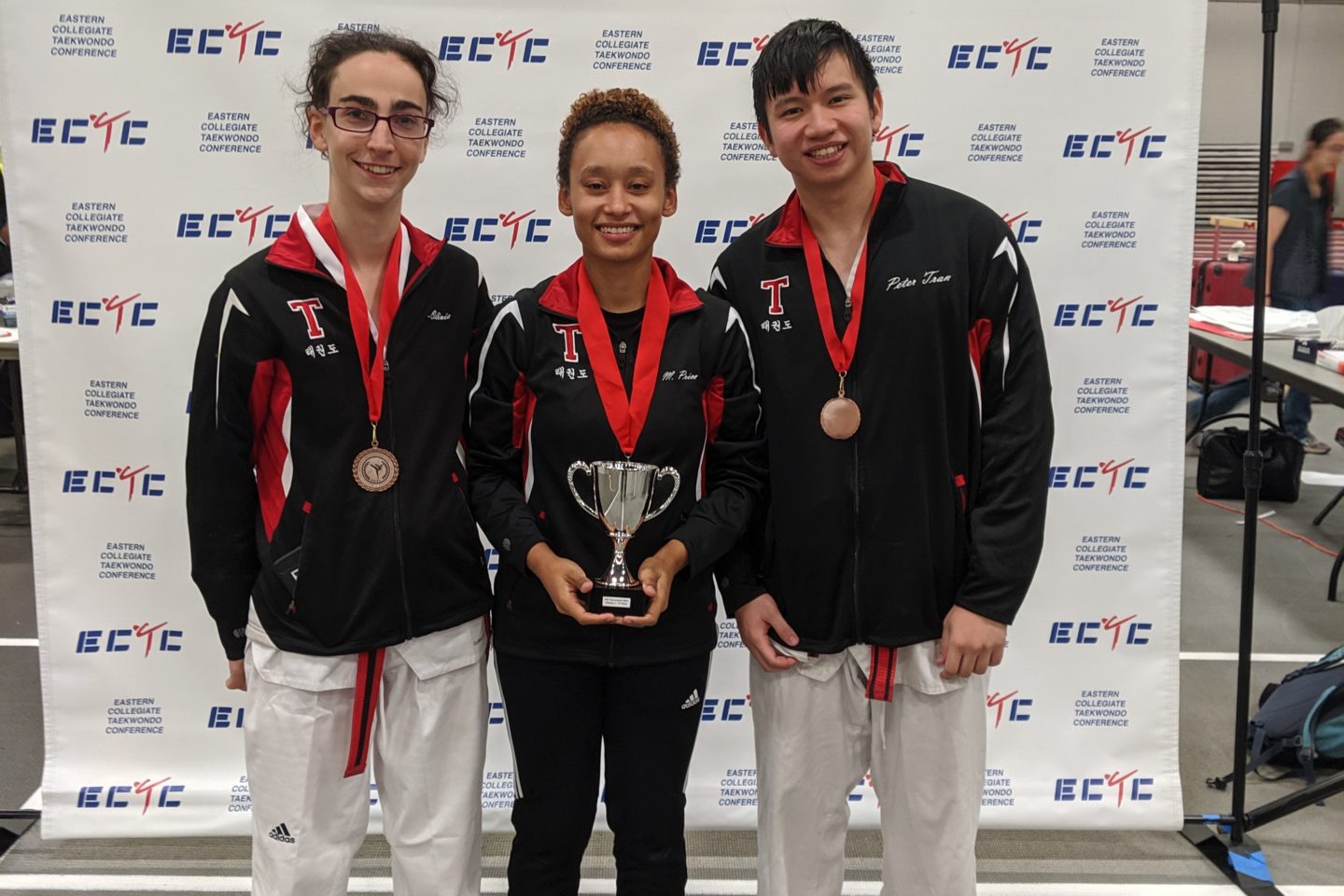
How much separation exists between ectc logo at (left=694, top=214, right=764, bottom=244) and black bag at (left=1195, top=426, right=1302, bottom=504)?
4520 mm

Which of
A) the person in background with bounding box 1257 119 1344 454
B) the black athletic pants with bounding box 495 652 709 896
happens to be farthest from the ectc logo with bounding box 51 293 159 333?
the person in background with bounding box 1257 119 1344 454

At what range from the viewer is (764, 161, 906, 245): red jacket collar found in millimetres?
2059

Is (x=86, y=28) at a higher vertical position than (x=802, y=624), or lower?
higher

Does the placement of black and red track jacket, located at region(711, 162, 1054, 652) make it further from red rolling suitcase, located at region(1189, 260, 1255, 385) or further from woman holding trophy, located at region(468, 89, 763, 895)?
red rolling suitcase, located at region(1189, 260, 1255, 385)

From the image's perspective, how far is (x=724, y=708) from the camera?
128 inches

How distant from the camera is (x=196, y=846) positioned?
126 inches

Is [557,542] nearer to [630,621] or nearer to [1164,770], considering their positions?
[630,621]

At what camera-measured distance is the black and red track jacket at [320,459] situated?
197 cm

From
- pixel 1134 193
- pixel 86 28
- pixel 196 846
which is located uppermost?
pixel 86 28

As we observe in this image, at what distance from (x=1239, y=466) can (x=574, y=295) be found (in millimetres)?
5601

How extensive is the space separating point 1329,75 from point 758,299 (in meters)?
13.1

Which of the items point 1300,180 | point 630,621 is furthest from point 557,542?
point 1300,180

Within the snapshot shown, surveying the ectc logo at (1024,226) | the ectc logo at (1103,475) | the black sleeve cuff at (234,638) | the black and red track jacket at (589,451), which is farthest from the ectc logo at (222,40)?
the ectc logo at (1103,475)

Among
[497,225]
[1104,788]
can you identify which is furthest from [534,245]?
[1104,788]
